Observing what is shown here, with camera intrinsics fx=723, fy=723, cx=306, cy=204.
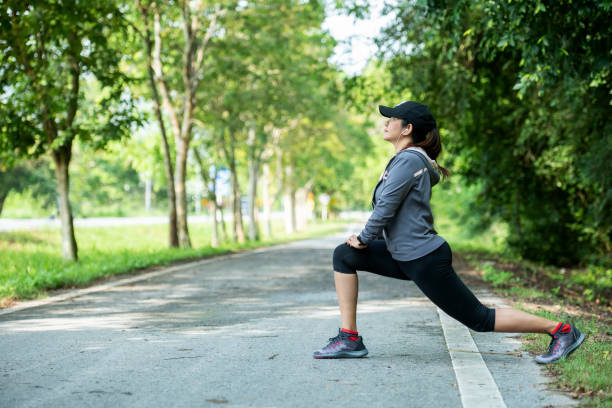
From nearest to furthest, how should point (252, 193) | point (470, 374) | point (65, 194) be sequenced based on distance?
point (470, 374) < point (65, 194) < point (252, 193)

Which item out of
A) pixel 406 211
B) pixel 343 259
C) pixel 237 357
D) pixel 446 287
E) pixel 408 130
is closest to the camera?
pixel 446 287

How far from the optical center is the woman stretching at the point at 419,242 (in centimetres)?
462

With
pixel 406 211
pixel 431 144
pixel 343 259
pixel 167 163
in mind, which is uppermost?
pixel 167 163

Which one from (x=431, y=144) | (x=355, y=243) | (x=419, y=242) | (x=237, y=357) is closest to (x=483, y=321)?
(x=419, y=242)

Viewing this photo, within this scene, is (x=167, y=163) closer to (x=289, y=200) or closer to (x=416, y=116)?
(x=416, y=116)

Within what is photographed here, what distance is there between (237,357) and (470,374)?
1623 millimetres

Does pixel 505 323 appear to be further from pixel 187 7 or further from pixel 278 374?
pixel 187 7

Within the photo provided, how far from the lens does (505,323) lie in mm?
4656

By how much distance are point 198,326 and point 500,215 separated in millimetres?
14472

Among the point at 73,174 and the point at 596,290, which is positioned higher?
the point at 73,174

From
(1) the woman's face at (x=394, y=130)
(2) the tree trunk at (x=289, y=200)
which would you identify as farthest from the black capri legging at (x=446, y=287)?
(2) the tree trunk at (x=289, y=200)

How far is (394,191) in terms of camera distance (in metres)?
4.63

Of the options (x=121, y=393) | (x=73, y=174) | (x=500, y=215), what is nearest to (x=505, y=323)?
(x=121, y=393)

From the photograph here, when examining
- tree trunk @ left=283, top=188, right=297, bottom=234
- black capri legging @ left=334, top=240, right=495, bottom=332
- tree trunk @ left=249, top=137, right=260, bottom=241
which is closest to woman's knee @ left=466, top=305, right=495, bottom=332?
black capri legging @ left=334, top=240, right=495, bottom=332
